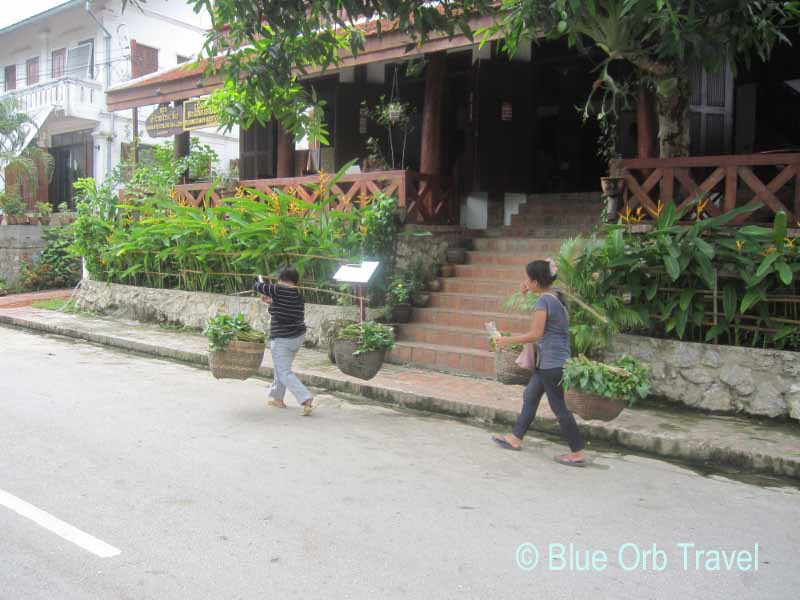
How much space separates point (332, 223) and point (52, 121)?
1602cm

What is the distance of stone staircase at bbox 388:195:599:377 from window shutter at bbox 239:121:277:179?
5.76 m

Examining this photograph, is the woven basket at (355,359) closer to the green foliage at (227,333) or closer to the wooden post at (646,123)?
the green foliage at (227,333)

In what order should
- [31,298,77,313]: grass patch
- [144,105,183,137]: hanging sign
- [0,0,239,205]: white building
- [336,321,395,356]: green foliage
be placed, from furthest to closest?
[0,0,239,205]: white building → [31,298,77,313]: grass patch → [144,105,183,137]: hanging sign → [336,321,395,356]: green foliage

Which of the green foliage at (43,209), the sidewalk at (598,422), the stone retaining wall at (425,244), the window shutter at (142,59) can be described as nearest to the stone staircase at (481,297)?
the sidewalk at (598,422)

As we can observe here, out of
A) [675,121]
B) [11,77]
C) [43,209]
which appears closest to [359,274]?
[675,121]

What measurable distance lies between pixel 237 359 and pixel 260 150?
371 inches

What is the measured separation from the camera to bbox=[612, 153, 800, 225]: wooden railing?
305 inches

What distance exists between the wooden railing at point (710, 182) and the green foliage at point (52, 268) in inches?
600

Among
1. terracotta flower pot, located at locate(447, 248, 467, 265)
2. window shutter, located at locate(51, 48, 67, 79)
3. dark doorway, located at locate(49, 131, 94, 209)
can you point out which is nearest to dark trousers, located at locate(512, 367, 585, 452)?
terracotta flower pot, located at locate(447, 248, 467, 265)

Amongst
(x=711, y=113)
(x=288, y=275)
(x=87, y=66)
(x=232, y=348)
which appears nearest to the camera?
(x=232, y=348)

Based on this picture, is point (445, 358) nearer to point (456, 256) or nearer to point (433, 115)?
point (456, 256)

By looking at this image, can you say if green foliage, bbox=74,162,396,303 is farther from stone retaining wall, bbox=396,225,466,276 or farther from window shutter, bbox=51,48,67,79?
window shutter, bbox=51,48,67,79

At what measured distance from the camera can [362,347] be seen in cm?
760

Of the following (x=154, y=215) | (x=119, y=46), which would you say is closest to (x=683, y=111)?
(x=154, y=215)
